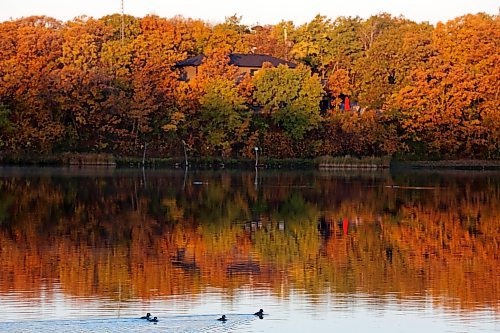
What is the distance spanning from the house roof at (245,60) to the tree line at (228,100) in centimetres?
116

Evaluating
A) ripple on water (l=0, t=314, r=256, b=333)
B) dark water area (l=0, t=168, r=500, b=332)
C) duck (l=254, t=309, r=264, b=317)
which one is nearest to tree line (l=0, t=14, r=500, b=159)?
dark water area (l=0, t=168, r=500, b=332)

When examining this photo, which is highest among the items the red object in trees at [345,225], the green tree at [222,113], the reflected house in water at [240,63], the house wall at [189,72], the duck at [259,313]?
the reflected house in water at [240,63]

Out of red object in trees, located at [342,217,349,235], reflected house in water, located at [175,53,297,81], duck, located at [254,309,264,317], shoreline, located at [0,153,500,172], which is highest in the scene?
reflected house in water, located at [175,53,297,81]

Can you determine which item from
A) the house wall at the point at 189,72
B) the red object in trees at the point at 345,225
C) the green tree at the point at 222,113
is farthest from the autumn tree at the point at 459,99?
the red object in trees at the point at 345,225

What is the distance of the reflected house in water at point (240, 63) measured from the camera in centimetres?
5538

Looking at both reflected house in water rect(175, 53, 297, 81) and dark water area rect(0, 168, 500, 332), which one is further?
reflected house in water rect(175, 53, 297, 81)

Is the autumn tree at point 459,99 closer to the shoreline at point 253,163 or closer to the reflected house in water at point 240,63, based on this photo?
the shoreline at point 253,163

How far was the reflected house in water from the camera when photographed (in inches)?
2180

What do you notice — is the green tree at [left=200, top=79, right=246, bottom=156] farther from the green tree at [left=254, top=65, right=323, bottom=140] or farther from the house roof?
the house roof

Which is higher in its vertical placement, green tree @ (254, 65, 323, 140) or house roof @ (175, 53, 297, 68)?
house roof @ (175, 53, 297, 68)

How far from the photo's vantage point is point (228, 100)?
51.8 m

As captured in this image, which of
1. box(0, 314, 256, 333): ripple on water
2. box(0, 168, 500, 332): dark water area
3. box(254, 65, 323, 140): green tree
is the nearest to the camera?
box(0, 314, 256, 333): ripple on water

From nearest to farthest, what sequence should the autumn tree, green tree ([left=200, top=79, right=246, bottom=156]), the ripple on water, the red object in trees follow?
the ripple on water → the red object in trees → green tree ([left=200, top=79, right=246, bottom=156]) → the autumn tree

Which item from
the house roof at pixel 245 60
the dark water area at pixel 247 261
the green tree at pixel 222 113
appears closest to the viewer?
the dark water area at pixel 247 261
